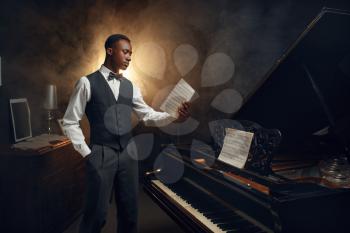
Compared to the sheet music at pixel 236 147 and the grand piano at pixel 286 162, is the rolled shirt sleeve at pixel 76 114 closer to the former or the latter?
the grand piano at pixel 286 162

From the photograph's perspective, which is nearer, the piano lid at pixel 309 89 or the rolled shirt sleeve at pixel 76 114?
the piano lid at pixel 309 89

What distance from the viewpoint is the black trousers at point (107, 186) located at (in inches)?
87.3

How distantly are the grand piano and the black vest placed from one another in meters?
0.44

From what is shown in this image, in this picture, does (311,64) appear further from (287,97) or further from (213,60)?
(213,60)

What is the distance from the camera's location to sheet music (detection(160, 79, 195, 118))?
2205 millimetres

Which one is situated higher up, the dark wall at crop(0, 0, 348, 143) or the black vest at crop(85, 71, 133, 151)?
the dark wall at crop(0, 0, 348, 143)

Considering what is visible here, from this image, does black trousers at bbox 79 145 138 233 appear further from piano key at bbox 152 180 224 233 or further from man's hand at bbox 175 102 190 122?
man's hand at bbox 175 102 190 122

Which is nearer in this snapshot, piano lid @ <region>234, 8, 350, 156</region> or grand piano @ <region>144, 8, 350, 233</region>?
grand piano @ <region>144, 8, 350, 233</region>

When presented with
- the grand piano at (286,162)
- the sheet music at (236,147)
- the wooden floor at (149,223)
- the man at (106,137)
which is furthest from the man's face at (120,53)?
the wooden floor at (149,223)

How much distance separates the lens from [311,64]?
2078 mm

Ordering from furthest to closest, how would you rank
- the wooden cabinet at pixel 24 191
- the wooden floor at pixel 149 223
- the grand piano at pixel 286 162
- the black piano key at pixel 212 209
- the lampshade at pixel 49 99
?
the lampshade at pixel 49 99, the wooden floor at pixel 149 223, the wooden cabinet at pixel 24 191, the black piano key at pixel 212 209, the grand piano at pixel 286 162

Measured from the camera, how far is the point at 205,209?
195cm

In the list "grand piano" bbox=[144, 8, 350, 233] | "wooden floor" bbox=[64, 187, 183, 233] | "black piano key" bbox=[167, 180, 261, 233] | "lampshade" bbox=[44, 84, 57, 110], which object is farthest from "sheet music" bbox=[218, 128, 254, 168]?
"lampshade" bbox=[44, 84, 57, 110]

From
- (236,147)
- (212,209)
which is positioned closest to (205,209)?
(212,209)
